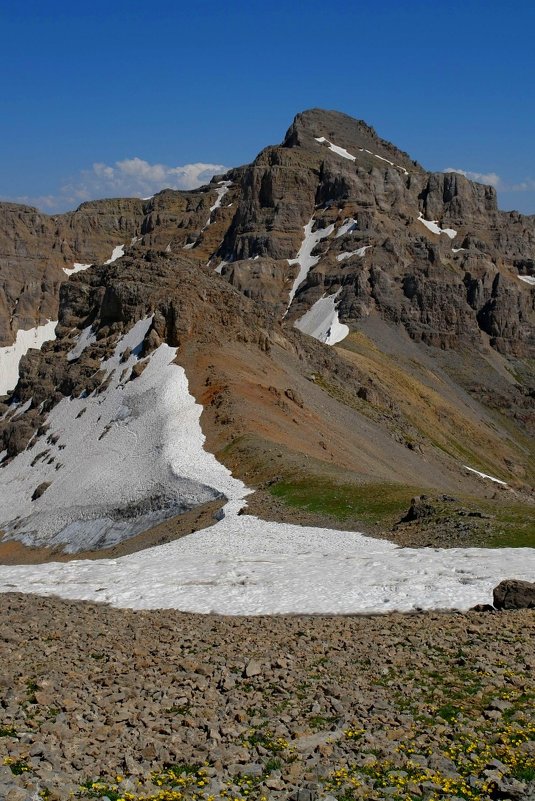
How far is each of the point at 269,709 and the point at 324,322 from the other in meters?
146

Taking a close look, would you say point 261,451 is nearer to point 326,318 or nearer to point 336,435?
point 336,435

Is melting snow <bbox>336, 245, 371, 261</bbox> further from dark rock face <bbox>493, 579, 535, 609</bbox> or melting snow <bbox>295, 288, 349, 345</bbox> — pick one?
dark rock face <bbox>493, 579, 535, 609</bbox>

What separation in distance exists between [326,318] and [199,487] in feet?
392

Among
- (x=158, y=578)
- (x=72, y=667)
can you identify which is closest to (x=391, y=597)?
(x=158, y=578)

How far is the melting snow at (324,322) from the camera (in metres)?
150

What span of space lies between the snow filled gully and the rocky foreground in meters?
3.24

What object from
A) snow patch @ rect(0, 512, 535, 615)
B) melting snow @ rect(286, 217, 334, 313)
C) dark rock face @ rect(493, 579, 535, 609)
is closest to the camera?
dark rock face @ rect(493, 579, 535, 609)

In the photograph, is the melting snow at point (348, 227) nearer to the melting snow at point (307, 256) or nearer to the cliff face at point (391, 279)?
the cliff face at point (391, 279)

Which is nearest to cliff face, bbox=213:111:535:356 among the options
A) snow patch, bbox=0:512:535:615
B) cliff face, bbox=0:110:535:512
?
cliff face, bbox=0:110:535:512

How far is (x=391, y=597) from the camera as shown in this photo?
2269 cm

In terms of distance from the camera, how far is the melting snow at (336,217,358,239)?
188 meters

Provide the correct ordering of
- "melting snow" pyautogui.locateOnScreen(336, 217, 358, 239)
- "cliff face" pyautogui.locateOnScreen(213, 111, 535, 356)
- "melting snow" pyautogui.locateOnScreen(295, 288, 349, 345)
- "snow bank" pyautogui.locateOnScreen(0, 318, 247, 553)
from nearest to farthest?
"snow bank" pyautogui.locateOnScreen(0, 318, 247, 553)
"melting snow" pyautogui.locateOnScreen(295, 288, 349, 345)
"cliff face" pyautogui.locateOnScreen(213, 111, 535, 356)
"melting snow" pyautogui.locateOnScreen(336, 217, 358, 239)

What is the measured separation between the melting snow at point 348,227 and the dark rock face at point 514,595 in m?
171

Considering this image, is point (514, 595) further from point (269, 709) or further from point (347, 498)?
point (347, 498)
